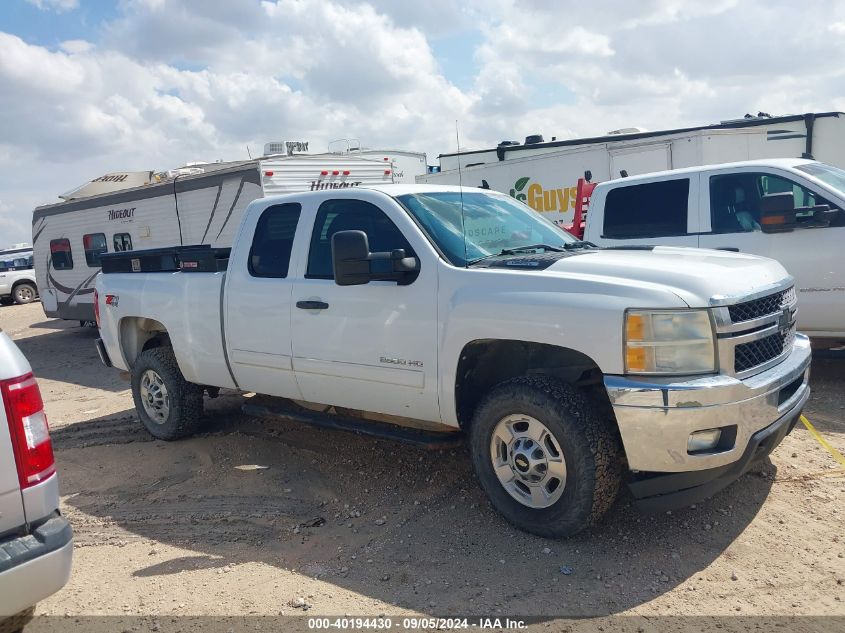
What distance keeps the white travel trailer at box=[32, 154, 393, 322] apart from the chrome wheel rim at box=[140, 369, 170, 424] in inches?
140

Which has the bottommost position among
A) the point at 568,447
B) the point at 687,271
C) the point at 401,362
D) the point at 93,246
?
Result: the point at 568,447

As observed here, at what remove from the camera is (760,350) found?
12.1 ft

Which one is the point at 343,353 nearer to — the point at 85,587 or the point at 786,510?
the point at 85,587

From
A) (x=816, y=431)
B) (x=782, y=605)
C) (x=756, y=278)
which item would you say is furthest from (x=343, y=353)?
(x=816, y=431)

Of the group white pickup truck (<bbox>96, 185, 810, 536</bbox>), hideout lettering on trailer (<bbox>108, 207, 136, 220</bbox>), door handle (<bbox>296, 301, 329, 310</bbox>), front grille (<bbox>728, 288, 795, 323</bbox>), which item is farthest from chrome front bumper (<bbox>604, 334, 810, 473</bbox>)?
hideout lettering on trailer (<bbox>108, 207, 136, 220</bbox>)

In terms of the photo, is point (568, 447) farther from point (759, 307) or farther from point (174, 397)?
point (174, 397)

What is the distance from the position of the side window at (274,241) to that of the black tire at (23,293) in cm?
2230

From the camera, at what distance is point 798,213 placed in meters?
6.22

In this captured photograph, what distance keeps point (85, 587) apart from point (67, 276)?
41.4ft

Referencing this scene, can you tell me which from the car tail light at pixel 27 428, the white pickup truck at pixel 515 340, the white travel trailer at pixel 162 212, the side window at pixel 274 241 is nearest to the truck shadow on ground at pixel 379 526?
the white pickup truck at pixel 515 340

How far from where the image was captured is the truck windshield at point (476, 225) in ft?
14.2

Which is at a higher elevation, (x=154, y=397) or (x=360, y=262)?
(x=360, y=262)

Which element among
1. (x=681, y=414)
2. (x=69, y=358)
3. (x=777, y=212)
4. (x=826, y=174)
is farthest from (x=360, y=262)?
(x=69, y=358)

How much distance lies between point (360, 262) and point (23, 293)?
2423cm
